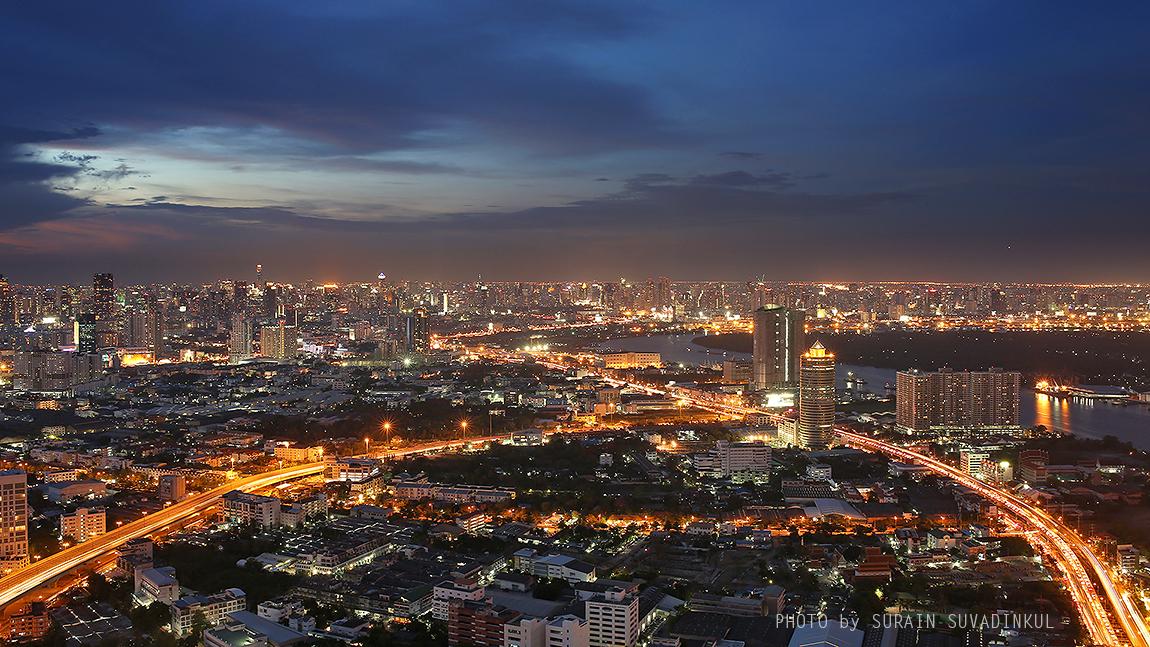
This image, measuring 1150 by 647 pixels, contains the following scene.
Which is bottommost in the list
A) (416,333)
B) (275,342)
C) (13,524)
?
(13,524)

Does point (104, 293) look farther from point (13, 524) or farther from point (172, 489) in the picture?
point (13, 524)

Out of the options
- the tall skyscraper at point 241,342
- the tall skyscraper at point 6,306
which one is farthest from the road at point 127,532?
the tall skyscraper at point 6,306

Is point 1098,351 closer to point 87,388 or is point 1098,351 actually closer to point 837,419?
point 837,419

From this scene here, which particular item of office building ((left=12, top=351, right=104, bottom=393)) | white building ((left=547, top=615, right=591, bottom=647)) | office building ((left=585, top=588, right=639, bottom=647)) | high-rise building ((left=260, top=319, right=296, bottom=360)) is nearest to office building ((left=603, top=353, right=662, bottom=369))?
high-rise building ((left=260, top=319, right=296, bottom=360))

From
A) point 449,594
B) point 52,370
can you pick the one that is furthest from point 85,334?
point 449,594

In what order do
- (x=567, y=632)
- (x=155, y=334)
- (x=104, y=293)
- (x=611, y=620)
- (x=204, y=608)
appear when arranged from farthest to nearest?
(x=104, y=293), (x=155, y=334), (x=204, y=608), (x=611, y=620), (x=567, y=632)

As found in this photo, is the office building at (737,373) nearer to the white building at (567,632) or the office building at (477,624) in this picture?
the office building at (477,624)
